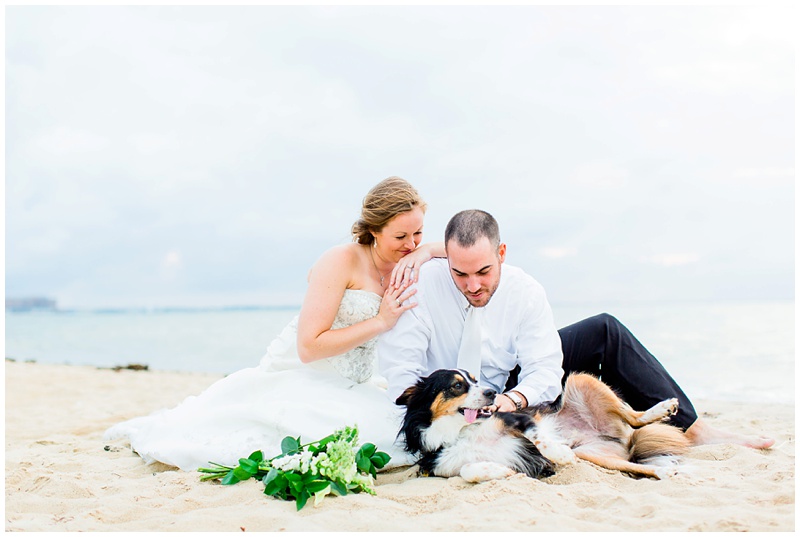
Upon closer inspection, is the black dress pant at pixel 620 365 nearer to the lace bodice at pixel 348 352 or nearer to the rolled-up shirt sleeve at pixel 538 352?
the rolled-up shirt sleeve at pixel 538 352

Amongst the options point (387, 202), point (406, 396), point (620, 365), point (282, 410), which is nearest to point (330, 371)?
point (282, 410)

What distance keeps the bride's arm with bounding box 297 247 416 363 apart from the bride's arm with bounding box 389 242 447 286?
0.09 meters

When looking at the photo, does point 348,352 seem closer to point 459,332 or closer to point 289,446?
point 459,332

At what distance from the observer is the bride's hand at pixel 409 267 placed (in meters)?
4.36

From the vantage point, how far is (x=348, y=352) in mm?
4645

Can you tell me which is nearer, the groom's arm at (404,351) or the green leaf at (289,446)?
the green leaf at (289,446)

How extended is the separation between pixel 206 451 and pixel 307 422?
65 cm

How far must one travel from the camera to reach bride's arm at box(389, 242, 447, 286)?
14.4 feet

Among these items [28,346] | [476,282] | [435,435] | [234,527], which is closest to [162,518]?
[234,527]

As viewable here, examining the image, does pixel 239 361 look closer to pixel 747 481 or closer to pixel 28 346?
pixel 28 346

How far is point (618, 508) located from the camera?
3.02m

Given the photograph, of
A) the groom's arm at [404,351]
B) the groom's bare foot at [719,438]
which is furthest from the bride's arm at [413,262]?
the groom's bare foot at [719,438]

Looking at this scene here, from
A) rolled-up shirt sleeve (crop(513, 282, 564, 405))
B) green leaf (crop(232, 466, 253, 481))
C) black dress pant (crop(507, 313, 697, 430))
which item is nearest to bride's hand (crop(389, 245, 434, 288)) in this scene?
rolled-up shirt sleeve (crop(513, 282, 564, 405))

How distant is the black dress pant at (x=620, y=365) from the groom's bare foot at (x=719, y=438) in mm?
69
